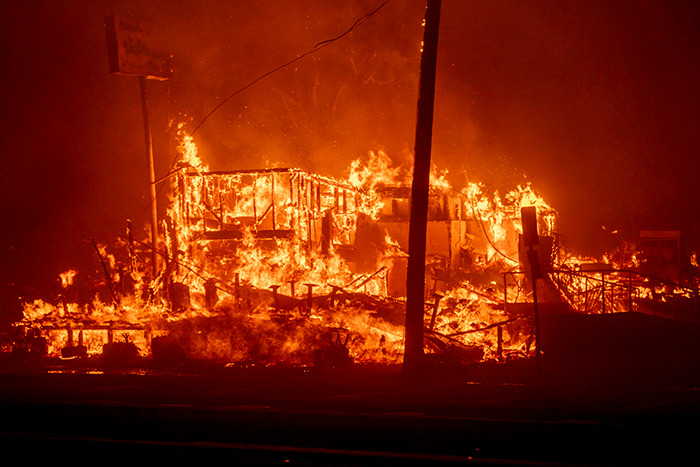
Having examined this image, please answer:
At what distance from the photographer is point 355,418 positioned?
355 inches

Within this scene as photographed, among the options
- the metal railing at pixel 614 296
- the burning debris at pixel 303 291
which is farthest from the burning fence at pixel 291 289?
the metal railing at pixel 614 296

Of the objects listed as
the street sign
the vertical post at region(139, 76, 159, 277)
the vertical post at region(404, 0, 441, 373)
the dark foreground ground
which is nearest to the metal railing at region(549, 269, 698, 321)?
the dark foreground ground

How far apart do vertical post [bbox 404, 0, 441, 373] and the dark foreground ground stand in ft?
2.67

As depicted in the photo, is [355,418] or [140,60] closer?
[355,418]

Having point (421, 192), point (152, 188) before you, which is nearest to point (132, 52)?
point (152, 188)

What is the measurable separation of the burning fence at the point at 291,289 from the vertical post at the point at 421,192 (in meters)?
1.48

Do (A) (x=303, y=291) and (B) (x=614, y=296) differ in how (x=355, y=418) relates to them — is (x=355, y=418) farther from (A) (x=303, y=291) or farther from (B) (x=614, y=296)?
(B) (x=614, y=296)

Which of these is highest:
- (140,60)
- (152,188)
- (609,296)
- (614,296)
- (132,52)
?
(132,52)

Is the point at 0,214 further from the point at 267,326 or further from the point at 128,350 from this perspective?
the point at 267,326

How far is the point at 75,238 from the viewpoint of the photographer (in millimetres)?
32562

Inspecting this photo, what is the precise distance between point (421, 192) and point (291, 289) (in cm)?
630

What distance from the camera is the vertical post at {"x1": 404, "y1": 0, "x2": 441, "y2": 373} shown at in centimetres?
1226

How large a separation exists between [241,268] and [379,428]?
42.1 feet

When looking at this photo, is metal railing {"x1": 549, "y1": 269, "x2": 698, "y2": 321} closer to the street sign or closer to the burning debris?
the burning debris
